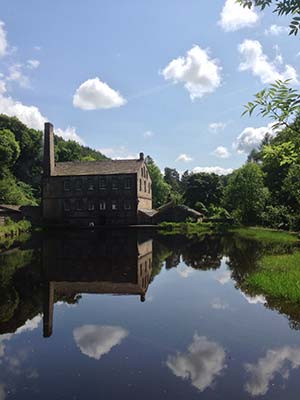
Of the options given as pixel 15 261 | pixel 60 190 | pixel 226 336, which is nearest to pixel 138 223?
pixel 60 190

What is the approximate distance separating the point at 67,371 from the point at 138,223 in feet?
158

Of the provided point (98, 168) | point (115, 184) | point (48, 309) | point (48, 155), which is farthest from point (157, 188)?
point (48, 309)

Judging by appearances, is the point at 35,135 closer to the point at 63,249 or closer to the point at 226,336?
the point at 63,249

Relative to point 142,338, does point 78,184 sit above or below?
above

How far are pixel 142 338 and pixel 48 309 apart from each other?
13.4ft

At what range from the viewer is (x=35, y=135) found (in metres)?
89.4

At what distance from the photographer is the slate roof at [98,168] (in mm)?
56594

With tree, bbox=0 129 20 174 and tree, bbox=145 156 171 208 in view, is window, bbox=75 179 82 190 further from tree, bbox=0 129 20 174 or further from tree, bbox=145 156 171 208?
tree, bbox=145 156 171 208

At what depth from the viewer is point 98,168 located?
5794cm

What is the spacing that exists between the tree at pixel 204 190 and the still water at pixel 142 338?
6352cm

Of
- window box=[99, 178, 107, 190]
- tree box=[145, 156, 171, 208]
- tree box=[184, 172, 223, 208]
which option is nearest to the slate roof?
window box=[99, 178, 107, 190]

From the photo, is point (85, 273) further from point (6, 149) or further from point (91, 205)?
point (6, 149)

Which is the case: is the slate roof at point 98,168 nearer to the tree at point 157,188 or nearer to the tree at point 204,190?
the tree at point 204,190

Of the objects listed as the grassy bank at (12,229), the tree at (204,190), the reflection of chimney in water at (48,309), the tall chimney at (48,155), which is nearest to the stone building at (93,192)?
the tall chimney at (48,155)
